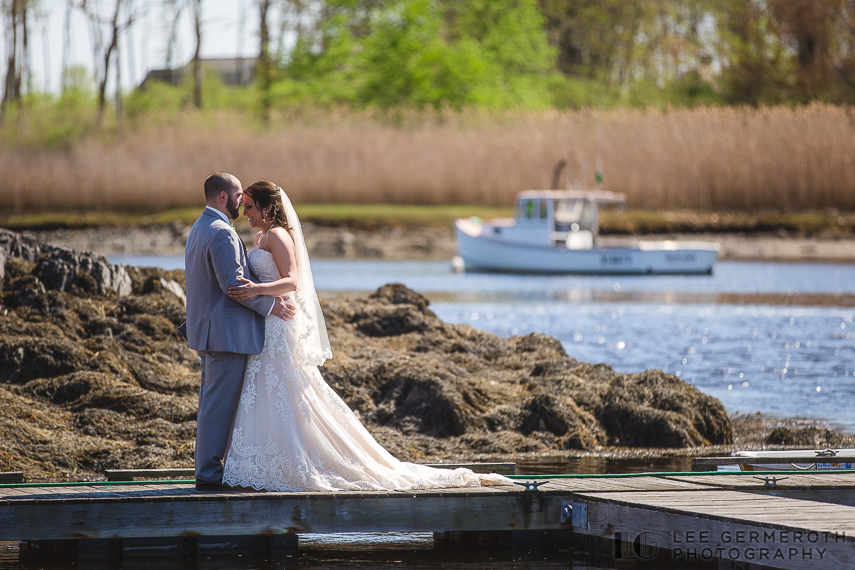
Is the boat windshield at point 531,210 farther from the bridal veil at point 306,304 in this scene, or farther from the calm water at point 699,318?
the bridal veil at point 306,304

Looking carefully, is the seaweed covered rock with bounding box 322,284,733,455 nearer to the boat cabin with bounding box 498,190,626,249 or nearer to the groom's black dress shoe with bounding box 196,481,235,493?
the groom's black dress shoe with bounding box 196,481,235,493

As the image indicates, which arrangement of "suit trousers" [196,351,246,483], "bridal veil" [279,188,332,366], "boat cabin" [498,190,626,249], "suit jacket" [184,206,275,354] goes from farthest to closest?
"boat cabin" [498,190,626,249]
"bridal veil" [279,188,332,366]
"suit trousers" [196,351,246,483]
"suit jacket" [184,206,275,354]

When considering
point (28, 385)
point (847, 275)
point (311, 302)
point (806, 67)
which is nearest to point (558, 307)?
point (847, 275)

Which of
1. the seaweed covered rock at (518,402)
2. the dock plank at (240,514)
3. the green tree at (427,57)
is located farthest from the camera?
the green tree at (427,57)

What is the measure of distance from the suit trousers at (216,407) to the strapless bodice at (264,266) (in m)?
0.42

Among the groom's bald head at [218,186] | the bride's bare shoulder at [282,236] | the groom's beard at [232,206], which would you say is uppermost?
the groom's bald head at [218,186]

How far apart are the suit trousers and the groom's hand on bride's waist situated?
28cm

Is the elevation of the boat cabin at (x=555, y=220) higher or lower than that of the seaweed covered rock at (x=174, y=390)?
higher

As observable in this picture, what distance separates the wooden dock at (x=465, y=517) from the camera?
18.6ft

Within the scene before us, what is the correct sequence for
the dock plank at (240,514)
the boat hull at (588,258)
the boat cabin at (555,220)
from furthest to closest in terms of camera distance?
Answer: the boat cabin at (555,220) < the boat hull at (588,258) < the dock plank at (240,514)

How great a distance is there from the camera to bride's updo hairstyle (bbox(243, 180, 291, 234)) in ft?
20.2

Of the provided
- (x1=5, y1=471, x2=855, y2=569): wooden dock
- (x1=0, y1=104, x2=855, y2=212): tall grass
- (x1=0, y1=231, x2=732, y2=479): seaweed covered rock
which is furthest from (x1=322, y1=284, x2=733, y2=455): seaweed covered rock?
(x1=0, y1=104, x2=855, y2=212): tall grass

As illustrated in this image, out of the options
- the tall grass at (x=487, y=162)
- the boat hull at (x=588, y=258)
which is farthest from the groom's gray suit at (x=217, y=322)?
the tall grass at (x=487, y=162)

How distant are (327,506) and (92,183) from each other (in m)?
30.0
